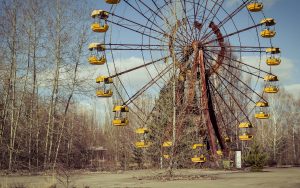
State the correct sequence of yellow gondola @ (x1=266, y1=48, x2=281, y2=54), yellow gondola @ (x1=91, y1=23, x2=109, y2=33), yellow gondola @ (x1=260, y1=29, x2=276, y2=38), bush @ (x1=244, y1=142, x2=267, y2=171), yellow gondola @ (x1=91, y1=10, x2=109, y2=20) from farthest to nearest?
bush @ (x1=244, y1=142, x2=267, y2=171)
yellow gondola @ (x1=266, y1=48, x2=281, y2=54)
yellow gondola @ (x1=260, y1=29, x2=276, y2=38)
yellow gondola @ (x1=91, y1=10, x2=109, y2=20)
yellow gondola @ (x1=91, y1=23, x2=109, y2=33)

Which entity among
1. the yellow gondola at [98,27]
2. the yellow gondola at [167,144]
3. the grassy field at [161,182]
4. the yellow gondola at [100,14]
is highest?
the yellow gondola at [100,14]

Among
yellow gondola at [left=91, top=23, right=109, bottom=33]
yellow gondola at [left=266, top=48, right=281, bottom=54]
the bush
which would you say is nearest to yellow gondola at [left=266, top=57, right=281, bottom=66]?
yellow gondola at [left=266, top=48, right=281, bottom=54]

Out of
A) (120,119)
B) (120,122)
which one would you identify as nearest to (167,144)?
(120,122)

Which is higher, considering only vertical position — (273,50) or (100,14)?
(100,14)

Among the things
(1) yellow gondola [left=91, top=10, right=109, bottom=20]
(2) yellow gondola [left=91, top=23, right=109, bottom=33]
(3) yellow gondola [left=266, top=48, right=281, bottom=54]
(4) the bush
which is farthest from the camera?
(4) the bush

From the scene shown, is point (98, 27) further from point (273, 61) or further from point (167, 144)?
point (273, 61)

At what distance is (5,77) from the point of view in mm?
26984

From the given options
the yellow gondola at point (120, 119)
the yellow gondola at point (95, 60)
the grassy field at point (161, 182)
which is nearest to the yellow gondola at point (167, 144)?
the grassy field at point (161, 182)

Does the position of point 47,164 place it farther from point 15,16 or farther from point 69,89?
point 15,16

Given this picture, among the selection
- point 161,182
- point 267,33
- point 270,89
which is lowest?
point 161,182

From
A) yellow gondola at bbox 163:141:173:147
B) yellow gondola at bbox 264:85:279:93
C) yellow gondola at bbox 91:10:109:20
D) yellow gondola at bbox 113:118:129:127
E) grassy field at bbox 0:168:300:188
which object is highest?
yellow gondola at bbox 91:10:109:20

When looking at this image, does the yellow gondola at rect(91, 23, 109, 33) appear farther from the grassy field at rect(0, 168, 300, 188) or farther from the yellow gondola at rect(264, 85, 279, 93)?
the yellow gondola at rect(264, 85, 279, 93)

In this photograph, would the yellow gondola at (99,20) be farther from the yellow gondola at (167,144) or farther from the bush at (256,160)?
the bush at (256,160)

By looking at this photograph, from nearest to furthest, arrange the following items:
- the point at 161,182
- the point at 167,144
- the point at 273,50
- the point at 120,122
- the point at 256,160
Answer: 1. the point at 161,182
2. the point at 167,144
3. the point at 120,122
4. the point at 273,50
5. the point at 256,160
